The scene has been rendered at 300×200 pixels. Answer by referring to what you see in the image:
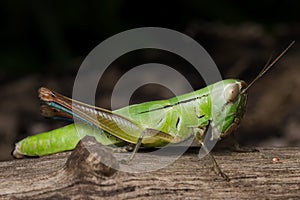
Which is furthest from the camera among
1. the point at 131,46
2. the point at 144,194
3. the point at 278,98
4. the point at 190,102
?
the point at 131,46

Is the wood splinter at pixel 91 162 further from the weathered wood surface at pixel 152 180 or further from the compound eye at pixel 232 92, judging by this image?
the compound eye at pixel 232 92

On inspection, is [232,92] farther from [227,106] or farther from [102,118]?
[102,118]

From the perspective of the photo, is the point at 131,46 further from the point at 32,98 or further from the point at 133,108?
the point at 133,108

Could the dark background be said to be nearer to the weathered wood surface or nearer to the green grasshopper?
the green grasshopper

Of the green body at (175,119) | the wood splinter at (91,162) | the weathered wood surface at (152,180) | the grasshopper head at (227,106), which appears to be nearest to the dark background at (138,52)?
the green body at (175,119)

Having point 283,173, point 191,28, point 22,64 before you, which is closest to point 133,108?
point 283,173

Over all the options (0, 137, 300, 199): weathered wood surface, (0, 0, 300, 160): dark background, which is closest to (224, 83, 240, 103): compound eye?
(0, 137, 300, 199): weathered wood surface

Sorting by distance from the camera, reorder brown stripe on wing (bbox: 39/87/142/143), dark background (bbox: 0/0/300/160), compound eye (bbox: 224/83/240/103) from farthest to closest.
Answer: dark background (bbox: 0/0/300/160) < brown stripe on wing (bbox: 39/87/142/143) < compound eye (bbox: 224/83/240/103)
